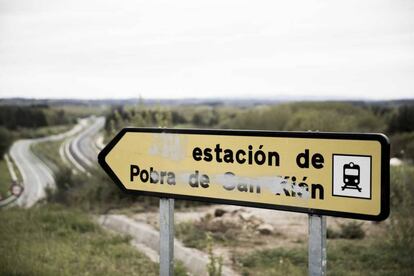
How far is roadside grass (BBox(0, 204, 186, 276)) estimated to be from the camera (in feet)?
17.8

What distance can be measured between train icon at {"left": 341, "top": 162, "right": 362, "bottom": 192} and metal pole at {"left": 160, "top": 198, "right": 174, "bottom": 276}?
1130 millimetres

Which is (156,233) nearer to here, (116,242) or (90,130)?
(116,242)

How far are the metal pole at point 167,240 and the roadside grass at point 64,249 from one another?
2.48 metres

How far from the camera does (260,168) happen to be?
2746 mm

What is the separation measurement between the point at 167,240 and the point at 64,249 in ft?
12.9

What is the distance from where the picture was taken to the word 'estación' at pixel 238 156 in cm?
272

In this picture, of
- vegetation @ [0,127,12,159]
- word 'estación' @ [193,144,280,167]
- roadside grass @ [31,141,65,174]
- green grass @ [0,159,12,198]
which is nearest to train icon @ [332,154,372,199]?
word 'estación' @ [193,144,280,167]

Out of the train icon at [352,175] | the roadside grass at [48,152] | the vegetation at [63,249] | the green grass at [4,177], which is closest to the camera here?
the train icon at [352,175]

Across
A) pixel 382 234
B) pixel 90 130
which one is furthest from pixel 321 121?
pixel 90 130

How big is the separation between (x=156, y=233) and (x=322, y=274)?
5431mm

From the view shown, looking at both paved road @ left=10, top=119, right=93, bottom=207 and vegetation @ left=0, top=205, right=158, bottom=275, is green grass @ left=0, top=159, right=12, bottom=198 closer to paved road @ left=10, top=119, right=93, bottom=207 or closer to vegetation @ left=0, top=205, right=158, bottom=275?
paved road @ left=10, top=119, right=93, bottom=207

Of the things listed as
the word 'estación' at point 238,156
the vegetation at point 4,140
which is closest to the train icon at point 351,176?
the word 'estación' at point 238,156

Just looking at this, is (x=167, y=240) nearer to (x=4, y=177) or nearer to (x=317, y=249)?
(x=317, y=249)

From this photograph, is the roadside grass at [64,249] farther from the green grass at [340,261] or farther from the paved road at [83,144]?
the paved road at [83,144]
